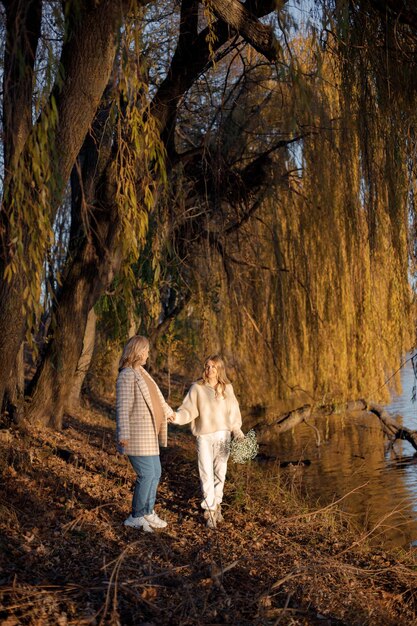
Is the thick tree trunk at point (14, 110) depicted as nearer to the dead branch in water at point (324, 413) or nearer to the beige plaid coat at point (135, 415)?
the beige plaid coat at point (135, 415)

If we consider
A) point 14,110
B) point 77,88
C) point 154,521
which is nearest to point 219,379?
point 154,521

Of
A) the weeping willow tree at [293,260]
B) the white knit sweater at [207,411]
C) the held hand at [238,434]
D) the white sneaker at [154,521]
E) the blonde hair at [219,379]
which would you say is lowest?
the white sneaker at [154,521]

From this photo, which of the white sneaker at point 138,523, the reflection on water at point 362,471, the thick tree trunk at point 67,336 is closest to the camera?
the white sneaker at point 138,523

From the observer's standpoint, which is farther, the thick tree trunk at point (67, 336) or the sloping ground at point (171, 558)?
the thick tree trunk at point (67, 336)

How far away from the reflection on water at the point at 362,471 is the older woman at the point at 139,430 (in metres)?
2.08

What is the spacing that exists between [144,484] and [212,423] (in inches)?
38.3

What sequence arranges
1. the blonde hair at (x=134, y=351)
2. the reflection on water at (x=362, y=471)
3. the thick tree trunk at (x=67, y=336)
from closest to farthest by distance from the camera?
the blonde hair at (x=134, y=351), the thick tree trunk at (x=67, y=336), the reflection on water at (x=362, y=471)

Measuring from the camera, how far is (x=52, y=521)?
21.5 feet

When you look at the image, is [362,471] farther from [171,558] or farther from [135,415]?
[171,558]

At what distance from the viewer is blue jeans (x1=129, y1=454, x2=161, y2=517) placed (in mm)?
6680

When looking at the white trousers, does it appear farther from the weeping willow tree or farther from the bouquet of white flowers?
the weeping willow tree

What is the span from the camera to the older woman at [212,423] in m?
Answer: 7.34

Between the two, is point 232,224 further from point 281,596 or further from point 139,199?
point 281,596

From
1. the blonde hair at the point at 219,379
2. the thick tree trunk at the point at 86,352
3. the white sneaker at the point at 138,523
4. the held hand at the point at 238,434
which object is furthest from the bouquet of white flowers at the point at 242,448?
the thick tree trunk at the point at 86,352
